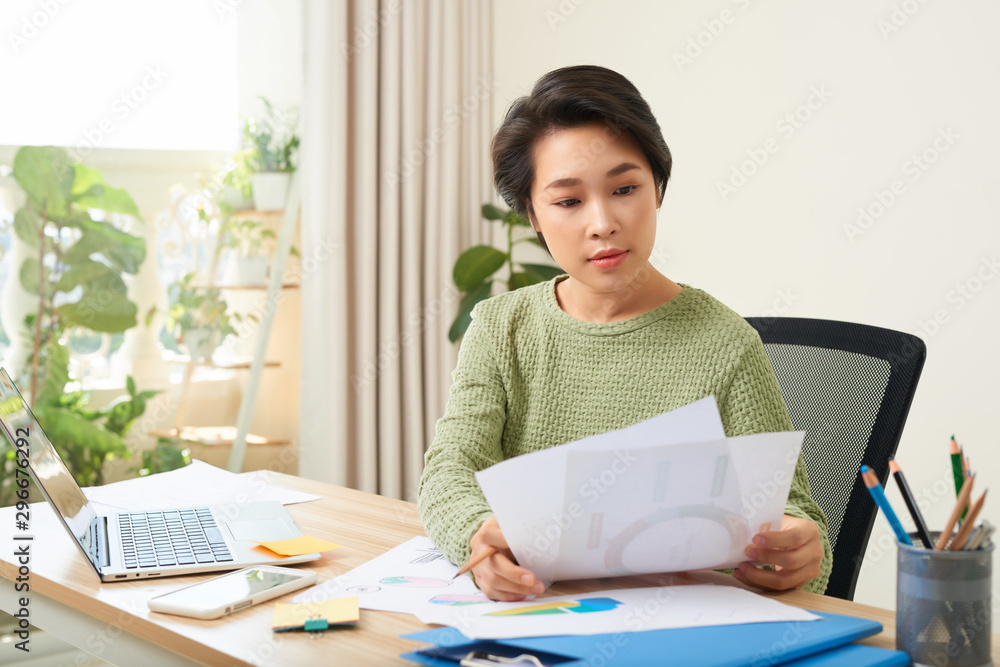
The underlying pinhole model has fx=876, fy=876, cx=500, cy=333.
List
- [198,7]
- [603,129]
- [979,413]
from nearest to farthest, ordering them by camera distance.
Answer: [603,129] → [979,413] → [198,7]

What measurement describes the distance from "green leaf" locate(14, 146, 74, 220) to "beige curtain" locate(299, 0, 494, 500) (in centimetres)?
68

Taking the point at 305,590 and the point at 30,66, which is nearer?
the point at 305,590

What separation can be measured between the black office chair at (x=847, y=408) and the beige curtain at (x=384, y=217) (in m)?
1.75

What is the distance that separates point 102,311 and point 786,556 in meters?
2.17

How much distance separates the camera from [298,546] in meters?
1.03

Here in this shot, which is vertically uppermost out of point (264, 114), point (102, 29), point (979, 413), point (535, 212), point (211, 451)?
point (102, 29)

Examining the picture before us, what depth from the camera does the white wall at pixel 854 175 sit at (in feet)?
6.90

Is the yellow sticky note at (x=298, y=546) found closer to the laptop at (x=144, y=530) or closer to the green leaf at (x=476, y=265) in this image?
the laptop at (x=144, y=530)

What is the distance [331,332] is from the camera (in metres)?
2.75

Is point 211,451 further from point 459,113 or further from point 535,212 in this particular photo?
point 535,212

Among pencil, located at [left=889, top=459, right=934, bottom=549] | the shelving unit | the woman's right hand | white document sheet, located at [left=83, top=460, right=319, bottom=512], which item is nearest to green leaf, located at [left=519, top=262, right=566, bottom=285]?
the shelving unit

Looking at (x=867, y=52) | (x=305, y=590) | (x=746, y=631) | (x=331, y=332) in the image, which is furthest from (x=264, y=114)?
(x=746, y=631)

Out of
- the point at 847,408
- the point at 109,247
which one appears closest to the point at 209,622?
the point at 847,408

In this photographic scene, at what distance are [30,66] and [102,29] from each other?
9.0 inches
